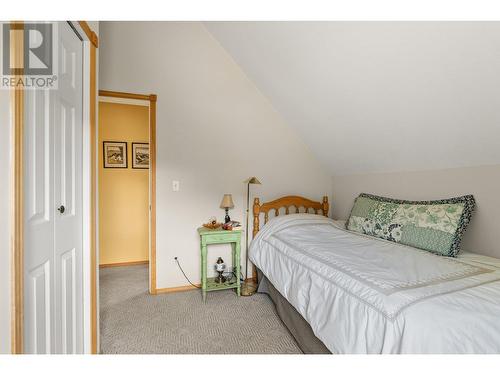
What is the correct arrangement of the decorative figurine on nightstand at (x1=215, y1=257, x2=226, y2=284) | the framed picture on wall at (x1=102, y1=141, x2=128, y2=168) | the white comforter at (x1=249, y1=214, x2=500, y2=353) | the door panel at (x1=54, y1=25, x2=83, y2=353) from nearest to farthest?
the white comforter at (x1=249, y1=214, x2=500, y2=353), the door panel at (x1=54, y1=25, x2=83, y2=353), the decorative figurine on nightstand at (x1=215, y1=257, x2=226, y2=284), the framed picture on wall at (x1=102, y1=141, x2=128, y2=168)

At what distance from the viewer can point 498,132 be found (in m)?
1.57

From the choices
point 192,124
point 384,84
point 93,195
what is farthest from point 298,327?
point 192,124

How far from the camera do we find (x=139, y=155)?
349cm

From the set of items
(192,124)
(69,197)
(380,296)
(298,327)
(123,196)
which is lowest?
(298,327)

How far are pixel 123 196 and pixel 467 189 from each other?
3.76 m

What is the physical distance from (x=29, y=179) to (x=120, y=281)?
233cm

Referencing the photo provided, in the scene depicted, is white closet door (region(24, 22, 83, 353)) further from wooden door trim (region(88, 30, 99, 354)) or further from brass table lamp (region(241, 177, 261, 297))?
brass table lamp (region(241, 177, 261, 297))

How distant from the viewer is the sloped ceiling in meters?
1.40

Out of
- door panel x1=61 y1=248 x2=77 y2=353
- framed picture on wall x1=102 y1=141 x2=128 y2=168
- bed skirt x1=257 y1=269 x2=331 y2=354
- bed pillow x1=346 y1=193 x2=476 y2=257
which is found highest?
framed picture on wall x1=102 y1=141 x2=128 y2=168

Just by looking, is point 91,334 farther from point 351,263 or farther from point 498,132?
point 498,132

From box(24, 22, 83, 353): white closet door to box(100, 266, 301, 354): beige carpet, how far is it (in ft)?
1.65

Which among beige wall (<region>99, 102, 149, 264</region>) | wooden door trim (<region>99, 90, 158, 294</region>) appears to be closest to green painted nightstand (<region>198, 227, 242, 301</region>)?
wooden door trim (<region>99, 90, 158, 294</region>)

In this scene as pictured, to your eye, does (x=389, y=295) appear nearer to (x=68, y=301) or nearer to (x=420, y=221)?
(x=420, y=221)

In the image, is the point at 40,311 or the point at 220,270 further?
the point at 220,270
